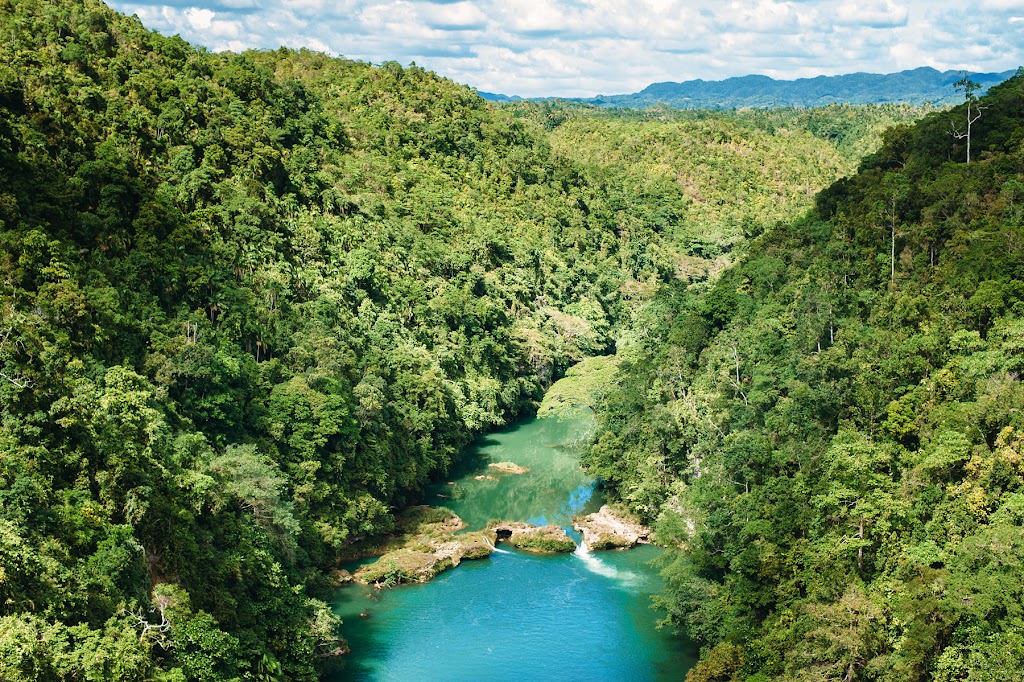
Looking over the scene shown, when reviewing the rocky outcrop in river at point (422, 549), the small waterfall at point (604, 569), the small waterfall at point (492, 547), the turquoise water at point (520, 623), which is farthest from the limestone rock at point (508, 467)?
the small waterfall at point (604, 569)

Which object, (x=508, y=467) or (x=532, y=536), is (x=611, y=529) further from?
(x=508, y=467)

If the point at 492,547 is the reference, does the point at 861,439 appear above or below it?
above

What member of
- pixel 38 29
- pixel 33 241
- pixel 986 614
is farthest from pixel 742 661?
pixel 38 29

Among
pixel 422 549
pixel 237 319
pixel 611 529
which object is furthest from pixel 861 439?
pixel 237 319

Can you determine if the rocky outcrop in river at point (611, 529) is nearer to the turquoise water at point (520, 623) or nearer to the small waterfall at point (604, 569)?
the turquoise water at point (520, 623)

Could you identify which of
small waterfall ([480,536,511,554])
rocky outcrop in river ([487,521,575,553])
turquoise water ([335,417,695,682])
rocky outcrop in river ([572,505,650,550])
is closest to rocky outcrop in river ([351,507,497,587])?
small waterfall ([480,536,511,554])

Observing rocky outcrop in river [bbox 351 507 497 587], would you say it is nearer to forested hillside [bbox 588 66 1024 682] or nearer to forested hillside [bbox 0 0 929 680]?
forested hillside [bbox 0 0 929 680]
